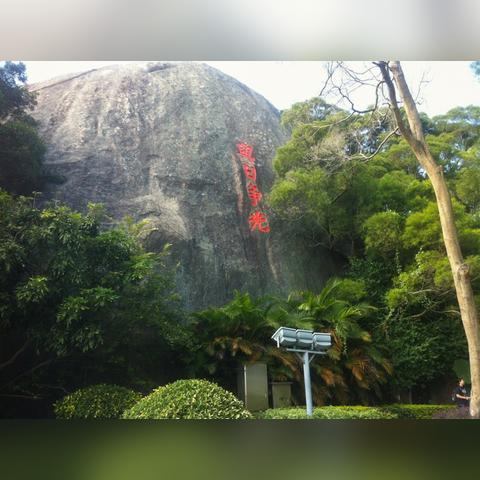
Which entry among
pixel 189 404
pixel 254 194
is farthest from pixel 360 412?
pixel 254 194

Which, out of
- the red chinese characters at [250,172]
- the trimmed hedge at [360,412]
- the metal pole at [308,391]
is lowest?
the trimmed hedge at [360,412]

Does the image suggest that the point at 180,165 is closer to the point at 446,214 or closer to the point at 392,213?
the point at 392,213

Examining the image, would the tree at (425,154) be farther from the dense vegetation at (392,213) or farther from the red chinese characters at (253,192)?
the red chinese characters at (253,192)

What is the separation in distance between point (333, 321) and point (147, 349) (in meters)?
2.13

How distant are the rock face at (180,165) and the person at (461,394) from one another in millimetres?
1889

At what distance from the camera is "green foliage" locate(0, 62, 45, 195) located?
6.74m

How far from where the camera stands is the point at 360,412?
6309 mm

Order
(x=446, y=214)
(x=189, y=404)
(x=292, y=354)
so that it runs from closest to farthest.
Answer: (x=189, y=404)
(x=292, y=354)
(x=446, y=214)

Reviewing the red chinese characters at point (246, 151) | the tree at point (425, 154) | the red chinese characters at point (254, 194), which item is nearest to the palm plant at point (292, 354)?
the tree at point (425, 154)

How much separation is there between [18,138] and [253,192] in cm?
289

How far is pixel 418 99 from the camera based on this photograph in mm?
6863

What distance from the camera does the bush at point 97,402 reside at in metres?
6.20
